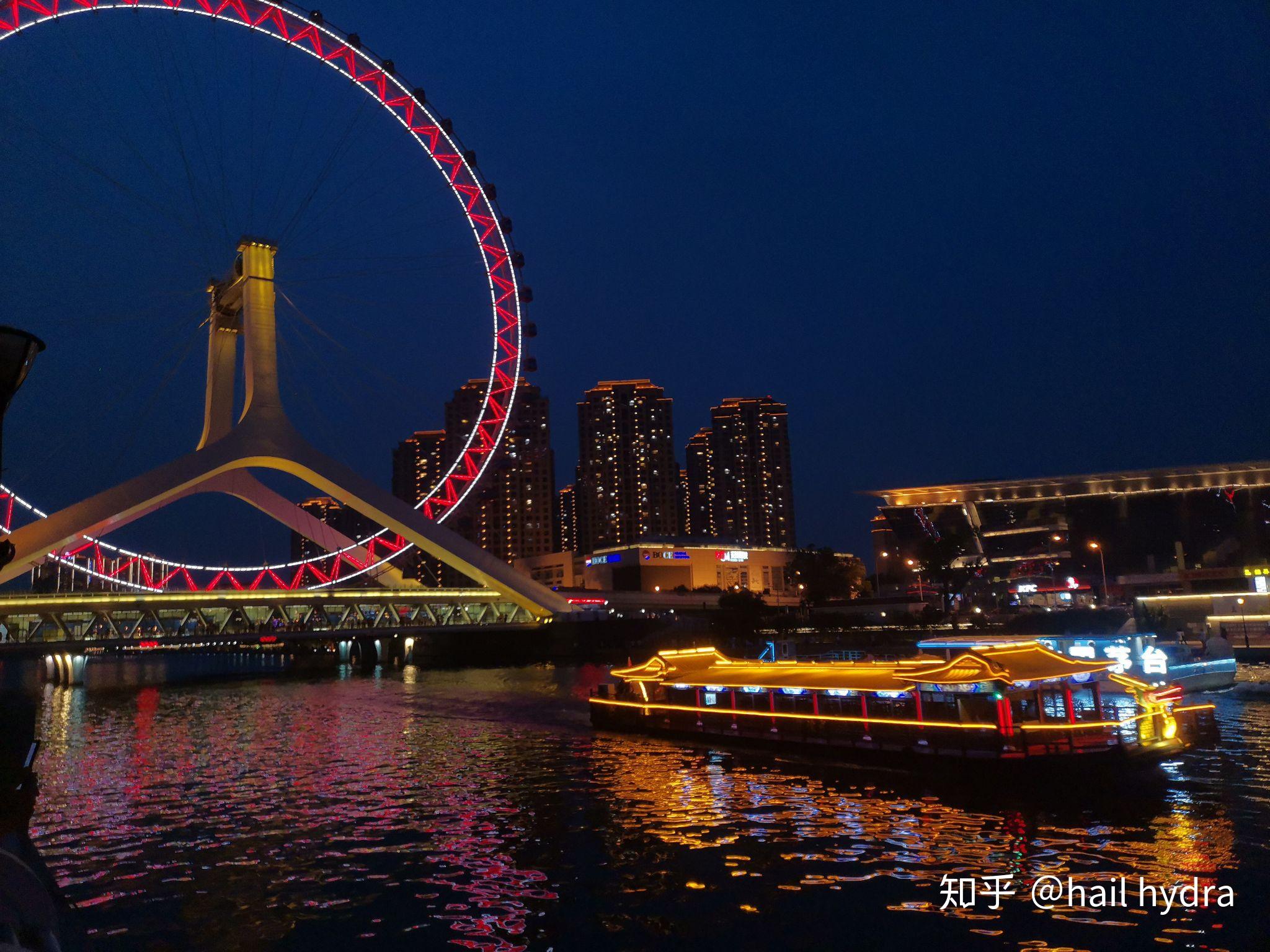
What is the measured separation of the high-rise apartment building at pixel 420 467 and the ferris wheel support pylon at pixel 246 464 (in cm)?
10187

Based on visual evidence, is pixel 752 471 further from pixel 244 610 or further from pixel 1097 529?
pixel 244 610

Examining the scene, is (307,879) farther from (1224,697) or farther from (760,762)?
(1224,697)

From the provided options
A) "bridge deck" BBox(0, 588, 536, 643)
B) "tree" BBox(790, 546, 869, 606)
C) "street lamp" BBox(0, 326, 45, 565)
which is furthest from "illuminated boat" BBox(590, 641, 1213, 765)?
"tree" BBox(790, 546, 869, 606)

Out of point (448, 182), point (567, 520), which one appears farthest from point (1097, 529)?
point (567, 520)

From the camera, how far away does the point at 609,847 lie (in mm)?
13273

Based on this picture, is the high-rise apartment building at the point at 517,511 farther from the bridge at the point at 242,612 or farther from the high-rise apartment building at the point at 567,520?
the bridge at the point at 242,612

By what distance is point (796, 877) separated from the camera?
1146cm

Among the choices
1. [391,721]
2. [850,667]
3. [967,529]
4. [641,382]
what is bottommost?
[391,721]

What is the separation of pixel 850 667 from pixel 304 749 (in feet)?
43.8

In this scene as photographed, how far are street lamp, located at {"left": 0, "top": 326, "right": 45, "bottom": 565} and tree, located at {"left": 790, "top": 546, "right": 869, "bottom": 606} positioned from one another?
75174 millimetres

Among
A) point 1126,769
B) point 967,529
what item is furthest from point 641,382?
point 1126,769

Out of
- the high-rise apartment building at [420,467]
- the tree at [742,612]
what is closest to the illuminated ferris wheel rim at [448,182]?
the tree at [742,612]

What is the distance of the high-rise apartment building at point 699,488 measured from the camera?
527 ft

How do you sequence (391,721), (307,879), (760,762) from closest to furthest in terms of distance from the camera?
(307,879) < (760,762) < (391,721)
